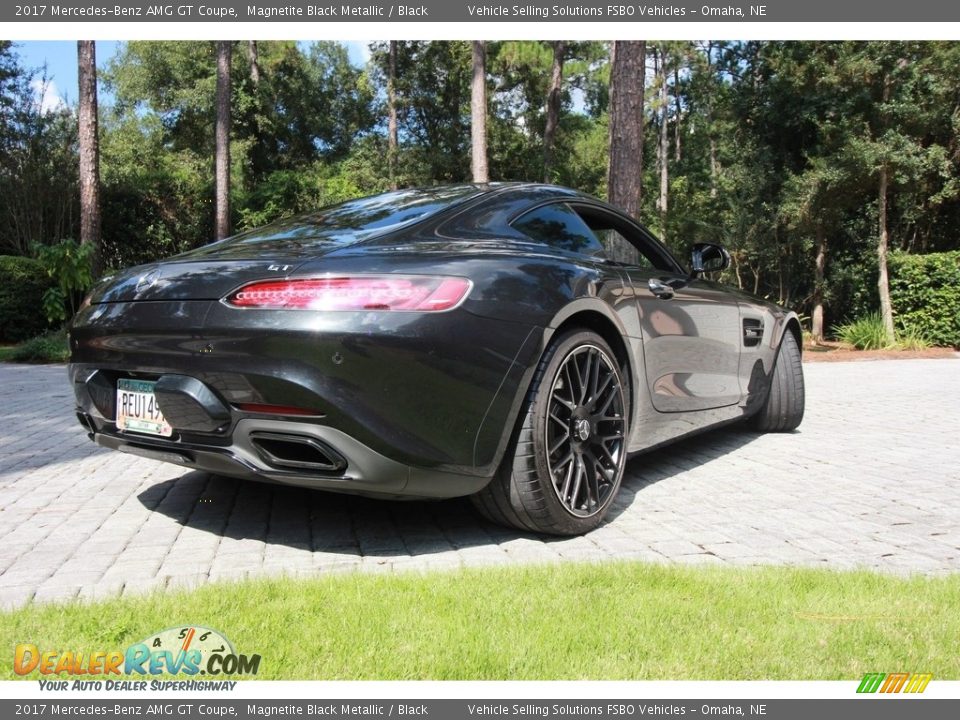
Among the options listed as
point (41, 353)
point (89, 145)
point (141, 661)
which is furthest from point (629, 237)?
point (89, 145)

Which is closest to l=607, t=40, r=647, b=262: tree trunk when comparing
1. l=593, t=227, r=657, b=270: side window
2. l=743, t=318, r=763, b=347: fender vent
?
l=743, t=318, r=763, b=347: fender vent

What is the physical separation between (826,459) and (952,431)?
1.73 m

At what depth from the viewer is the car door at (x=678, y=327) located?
3.71m

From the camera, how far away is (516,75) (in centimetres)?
3073

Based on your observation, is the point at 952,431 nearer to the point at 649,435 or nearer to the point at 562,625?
the point at 649,435

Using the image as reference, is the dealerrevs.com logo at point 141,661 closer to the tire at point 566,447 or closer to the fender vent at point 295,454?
the fender vent at point 295,454

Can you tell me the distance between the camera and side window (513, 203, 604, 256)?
11.0 feet

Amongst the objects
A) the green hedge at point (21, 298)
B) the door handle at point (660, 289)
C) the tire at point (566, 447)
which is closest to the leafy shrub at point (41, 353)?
the green hedge at point (21, 298)

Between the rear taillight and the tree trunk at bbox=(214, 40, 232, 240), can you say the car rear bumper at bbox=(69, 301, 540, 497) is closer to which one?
the rear taillight

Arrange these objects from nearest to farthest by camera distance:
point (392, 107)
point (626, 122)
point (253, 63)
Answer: point (626, 122) < point (253, 63) < point (392, 107)

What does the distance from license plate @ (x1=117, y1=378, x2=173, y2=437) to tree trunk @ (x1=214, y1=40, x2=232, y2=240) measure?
17342mm

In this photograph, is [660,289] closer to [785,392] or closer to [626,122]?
[785,392]

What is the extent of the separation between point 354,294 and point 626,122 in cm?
657

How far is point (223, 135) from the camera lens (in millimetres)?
19750
